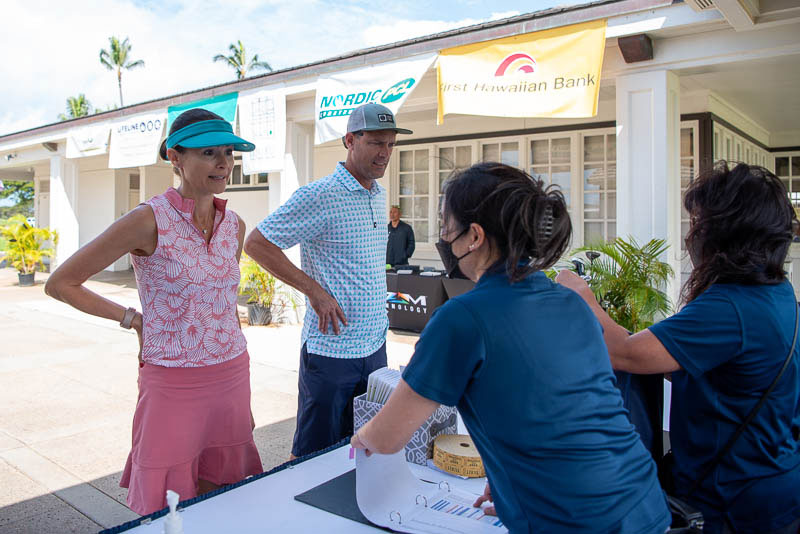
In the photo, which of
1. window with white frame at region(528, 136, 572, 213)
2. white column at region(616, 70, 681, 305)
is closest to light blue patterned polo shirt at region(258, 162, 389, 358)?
white column at region(616, 70, 681, 305)

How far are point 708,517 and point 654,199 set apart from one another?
15.7 feet

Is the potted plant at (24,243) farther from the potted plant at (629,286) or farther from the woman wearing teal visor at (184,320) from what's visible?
the woman wearing teal visor at (184,320)

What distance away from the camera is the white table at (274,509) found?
1.50 m

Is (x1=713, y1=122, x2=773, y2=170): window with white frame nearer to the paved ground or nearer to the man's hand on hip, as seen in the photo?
the paved ground

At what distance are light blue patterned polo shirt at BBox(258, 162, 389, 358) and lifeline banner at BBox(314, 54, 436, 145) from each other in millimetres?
4565

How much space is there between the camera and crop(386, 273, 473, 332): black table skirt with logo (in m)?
8.00

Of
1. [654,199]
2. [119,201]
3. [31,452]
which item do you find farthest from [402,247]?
[119,201]

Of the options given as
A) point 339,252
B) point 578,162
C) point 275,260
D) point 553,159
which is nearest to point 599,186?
point 578,162

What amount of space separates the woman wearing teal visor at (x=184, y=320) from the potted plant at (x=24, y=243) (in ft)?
48.7

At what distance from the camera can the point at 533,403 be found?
3.66 feet

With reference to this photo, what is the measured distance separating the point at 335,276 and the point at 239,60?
4598cm

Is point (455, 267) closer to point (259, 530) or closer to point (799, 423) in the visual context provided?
point (259, 530)

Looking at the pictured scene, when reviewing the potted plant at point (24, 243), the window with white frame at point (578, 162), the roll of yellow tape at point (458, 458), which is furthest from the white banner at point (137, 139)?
the roll of yellow tape at point (458, 458)

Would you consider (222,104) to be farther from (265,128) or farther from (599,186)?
(599,186)
